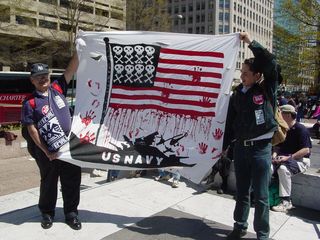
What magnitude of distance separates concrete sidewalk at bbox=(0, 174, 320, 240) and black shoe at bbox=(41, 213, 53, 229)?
59 mm

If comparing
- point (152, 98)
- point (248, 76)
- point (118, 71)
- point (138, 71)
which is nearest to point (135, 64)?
point (138, 71)

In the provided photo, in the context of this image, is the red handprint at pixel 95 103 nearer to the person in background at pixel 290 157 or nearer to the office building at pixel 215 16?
the person in background at pixel 290 157

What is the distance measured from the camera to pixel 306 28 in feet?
61.4

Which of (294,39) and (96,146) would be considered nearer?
(96,146)

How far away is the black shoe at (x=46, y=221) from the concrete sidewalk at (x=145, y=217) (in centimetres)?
6

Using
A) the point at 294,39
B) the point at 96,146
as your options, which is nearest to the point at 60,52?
the point at 294,39

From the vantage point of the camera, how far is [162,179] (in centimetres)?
592

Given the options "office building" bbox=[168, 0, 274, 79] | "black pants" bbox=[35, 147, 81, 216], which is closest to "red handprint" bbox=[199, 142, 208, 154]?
"black pants" bbox=[35, 147, 81, 216]

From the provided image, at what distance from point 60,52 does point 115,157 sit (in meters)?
Answer: 34.2

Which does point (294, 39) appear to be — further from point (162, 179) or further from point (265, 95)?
point (265, 95)

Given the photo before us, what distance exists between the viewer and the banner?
4.25 metres

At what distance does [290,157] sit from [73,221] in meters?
2.78

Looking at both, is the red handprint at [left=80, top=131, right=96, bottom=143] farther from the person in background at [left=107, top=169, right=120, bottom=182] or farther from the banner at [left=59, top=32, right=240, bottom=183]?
the person in background at [left=107, top=169, right=120, bottom=182]

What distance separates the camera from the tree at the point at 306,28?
715 inches
